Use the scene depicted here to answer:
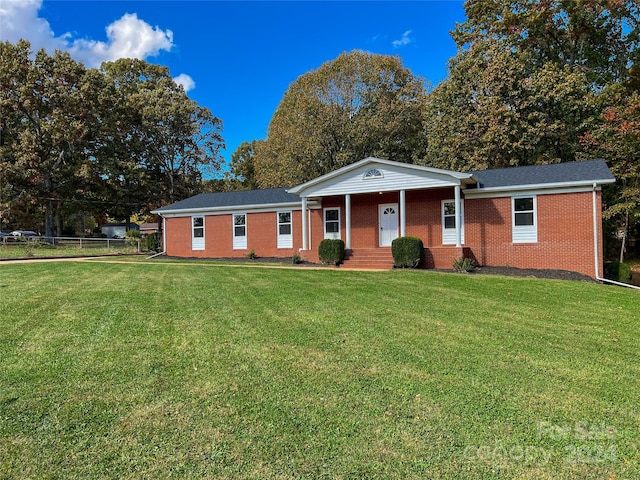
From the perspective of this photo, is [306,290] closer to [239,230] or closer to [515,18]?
[239,230]

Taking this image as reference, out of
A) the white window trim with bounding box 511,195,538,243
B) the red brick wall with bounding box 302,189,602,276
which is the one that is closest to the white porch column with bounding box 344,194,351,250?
the red brick wall with bounding box 302,189,602,276

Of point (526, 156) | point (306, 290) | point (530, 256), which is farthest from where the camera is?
point (526, 156)

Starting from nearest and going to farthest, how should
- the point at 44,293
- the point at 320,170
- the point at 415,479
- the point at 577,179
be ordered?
1. the point at 415,479
2. the point at 44,293
3. the point at 577,179
4. the point at 320,170

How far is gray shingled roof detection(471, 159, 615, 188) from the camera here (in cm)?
1305

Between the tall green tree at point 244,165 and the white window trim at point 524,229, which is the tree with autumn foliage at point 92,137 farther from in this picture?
the white window trim at point 524,229

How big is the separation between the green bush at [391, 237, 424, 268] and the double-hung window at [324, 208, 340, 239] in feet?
12.8

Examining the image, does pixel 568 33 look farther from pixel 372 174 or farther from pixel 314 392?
pixel 314 392

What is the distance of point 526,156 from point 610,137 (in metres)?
4.31

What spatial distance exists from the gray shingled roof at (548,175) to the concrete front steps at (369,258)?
14.1ft

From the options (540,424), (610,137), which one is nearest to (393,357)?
(540,424)

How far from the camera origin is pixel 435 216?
51.9 ft

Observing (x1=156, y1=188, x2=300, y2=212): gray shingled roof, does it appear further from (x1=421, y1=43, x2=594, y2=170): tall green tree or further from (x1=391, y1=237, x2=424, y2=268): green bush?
(x1=421, y1=43, x2=594, y2=170): tall green tree

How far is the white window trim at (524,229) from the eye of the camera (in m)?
13.8

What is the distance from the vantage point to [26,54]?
28.7 metres
